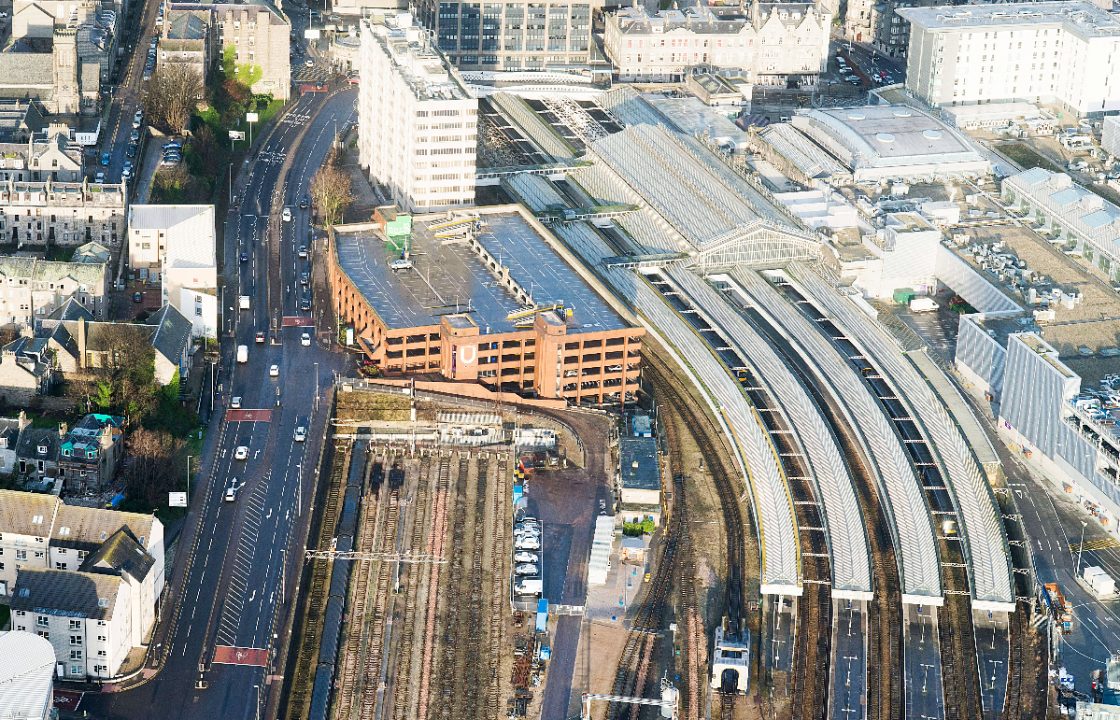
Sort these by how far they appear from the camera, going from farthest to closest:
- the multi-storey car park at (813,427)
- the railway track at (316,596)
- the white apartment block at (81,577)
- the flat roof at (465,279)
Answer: the flat roof at (465,279) → the multi-storey car park at (813,427) → the railway track at (316,596) → the white apartment block at (81,577)

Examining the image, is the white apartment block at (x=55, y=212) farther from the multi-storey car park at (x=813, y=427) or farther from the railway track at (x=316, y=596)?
the multi-storey car park at (x=813, y=427)

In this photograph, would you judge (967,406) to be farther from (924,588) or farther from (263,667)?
(263,667)

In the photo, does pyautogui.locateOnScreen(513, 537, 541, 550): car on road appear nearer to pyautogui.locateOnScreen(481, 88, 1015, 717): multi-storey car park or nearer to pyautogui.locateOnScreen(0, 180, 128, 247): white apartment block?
pyautogui.locateOnScreen(481, 88, 1015, 717): multi-storey car park

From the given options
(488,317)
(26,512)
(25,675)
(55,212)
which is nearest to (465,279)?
(488,317)

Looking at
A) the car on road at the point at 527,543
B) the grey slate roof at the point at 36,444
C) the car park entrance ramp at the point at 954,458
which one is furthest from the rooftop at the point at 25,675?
the car park entrance ramp at the point at 954,458

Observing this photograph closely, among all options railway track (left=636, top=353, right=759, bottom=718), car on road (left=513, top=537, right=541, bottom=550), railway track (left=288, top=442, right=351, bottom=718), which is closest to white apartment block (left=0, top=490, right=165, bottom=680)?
railway track (left=288, top=442, right=351, bottom=718)
